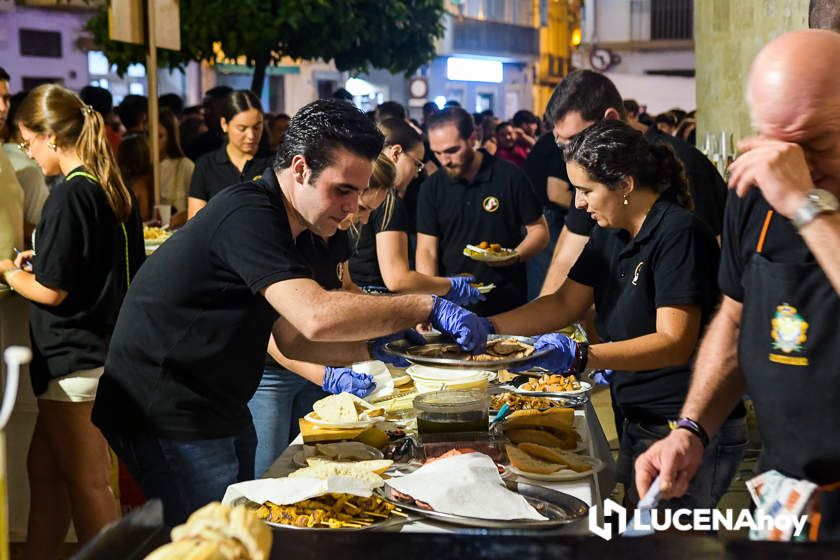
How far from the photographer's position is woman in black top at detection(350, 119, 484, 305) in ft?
15.5

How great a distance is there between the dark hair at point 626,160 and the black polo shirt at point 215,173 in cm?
296

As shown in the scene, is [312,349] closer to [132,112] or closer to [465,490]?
[465,490]

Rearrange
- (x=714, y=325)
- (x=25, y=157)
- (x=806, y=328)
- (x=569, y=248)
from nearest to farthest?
(x=806, y=328), (x=714, y=325), (x=569, y=248), (x=25, y=157)

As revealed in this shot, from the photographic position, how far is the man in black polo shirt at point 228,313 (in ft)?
8.61

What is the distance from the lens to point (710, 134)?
7.84 metres

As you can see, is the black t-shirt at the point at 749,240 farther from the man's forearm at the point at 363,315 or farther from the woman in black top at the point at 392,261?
the woman in black top at the point at 392,261

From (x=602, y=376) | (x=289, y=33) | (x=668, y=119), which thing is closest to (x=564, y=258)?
(x=602, y=376)

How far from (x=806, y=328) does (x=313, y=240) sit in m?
1.89

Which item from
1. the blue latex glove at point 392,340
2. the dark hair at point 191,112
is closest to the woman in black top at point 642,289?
the blue latex glove at point 392,340

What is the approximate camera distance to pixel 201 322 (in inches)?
107

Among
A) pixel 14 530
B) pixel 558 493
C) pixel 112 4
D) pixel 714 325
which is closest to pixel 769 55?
pixel 714 325

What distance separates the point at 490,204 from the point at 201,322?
3.21 m

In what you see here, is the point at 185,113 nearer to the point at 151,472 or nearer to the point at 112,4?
the point at 112,4

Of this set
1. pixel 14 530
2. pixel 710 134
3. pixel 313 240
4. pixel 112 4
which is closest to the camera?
pixel 313 240
